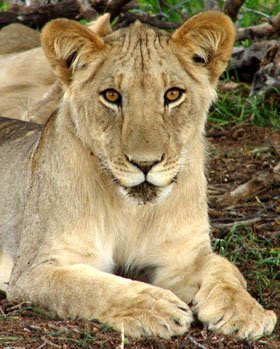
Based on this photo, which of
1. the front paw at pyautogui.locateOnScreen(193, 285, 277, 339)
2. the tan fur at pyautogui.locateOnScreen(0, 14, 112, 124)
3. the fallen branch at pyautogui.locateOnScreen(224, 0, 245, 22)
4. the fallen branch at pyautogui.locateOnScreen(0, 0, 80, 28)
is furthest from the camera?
the fallen branch at pyautogui.locateOnScreen(0, 0, 80, 28)

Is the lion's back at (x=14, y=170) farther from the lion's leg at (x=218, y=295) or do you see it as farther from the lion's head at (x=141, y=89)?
the lion's leg at (x=218, y=295)

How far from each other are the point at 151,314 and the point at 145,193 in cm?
42

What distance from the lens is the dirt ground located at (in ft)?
10.2

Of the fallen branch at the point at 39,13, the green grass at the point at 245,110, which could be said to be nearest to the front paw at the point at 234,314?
the green grass at the point at 245,110

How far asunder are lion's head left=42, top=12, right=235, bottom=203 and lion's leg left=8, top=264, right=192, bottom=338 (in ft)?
1.02

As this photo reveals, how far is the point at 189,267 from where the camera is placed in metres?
3.73

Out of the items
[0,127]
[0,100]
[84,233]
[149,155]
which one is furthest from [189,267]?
[0,100]

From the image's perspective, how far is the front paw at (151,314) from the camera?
315cm

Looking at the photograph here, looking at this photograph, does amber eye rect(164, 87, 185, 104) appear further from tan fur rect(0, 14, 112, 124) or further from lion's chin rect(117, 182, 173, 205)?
tan fur rect(0, 14, 112, 124)

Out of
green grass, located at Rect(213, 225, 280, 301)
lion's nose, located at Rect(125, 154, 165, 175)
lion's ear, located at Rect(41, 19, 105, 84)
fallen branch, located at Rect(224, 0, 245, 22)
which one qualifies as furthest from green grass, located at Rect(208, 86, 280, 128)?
lion's nose, located at Rect(125, 154, 165, 175)

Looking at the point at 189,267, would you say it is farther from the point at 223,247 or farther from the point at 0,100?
the point at 0,100

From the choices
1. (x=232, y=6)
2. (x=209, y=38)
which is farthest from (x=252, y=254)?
(x=232, y=6)

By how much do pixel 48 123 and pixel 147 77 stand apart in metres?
0.70

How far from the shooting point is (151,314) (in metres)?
3.17
